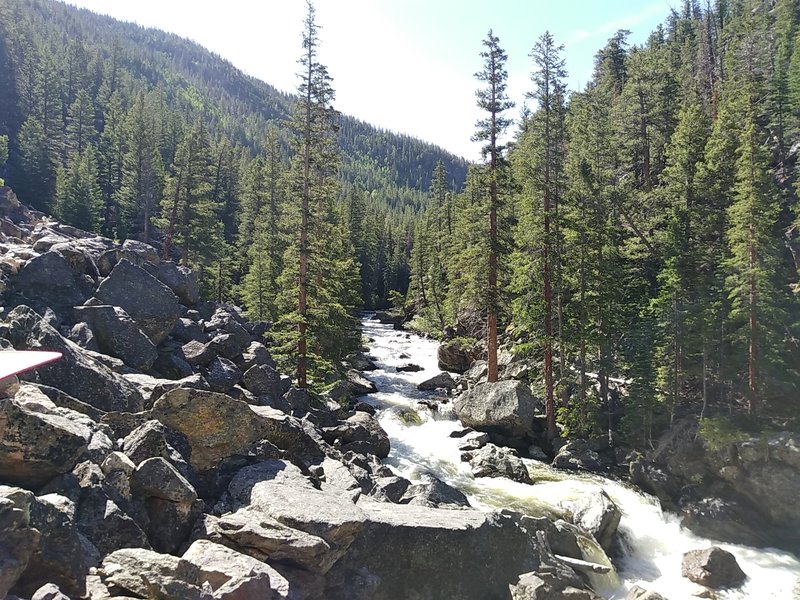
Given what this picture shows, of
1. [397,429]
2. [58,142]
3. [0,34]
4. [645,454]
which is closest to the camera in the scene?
[645,454]

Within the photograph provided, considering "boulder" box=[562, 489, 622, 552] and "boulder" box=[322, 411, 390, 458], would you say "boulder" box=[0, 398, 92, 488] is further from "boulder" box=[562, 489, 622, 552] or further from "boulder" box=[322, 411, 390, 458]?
"boulder" box=[562, 489, 622, 552]

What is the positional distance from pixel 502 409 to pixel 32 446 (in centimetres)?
2033

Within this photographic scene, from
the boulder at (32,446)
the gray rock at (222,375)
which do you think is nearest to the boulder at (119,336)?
the gray rock at (222,375)

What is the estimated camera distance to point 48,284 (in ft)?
50.2

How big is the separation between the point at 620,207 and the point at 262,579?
34796 mm

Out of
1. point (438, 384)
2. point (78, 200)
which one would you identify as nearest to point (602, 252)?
point (438, 384)

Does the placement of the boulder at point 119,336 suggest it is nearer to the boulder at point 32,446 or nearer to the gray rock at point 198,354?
the gray rock at point 198,354

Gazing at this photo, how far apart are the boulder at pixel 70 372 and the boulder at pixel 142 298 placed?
446 centimetres

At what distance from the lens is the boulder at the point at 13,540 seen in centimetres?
502

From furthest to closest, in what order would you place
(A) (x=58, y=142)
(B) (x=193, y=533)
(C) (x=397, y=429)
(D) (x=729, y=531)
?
1. (A) (x=58, y=142)
2. (C) (x=397, y=429)
3. (D) (x=729, y=531)
4. (B) (x=193, y=533)

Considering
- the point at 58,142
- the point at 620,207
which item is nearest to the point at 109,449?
the point at 620,207

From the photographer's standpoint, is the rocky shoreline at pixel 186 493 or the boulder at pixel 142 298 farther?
the boulder at pixel 142 298

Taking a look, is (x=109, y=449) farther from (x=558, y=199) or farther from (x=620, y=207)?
(x=620, y=207)

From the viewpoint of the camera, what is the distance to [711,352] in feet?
75.6
